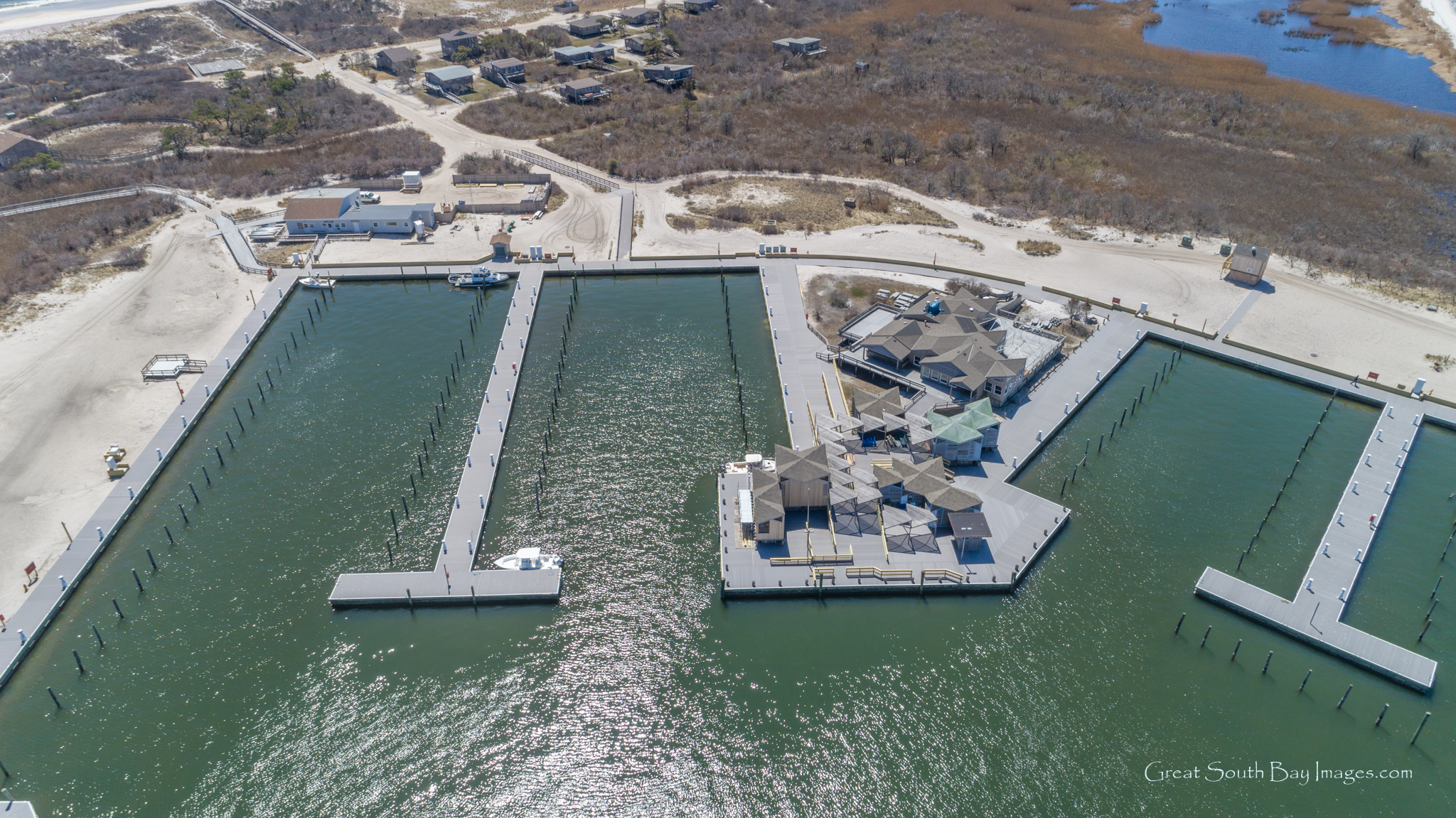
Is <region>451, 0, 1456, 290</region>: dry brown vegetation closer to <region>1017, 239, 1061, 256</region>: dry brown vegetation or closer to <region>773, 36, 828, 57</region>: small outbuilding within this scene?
<region>773, 36, 828, 57</region>: small outbuilding

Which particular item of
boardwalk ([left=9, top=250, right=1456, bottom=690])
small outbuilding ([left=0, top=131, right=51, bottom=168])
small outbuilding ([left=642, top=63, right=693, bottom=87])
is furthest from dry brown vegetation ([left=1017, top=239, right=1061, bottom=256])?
small outbuilding ([left=0, top=131, right=51, bottom=168])

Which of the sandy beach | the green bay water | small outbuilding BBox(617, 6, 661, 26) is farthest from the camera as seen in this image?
small outbuilding BBox(617, 6, 661, 26)

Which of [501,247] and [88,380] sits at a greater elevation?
[501,247]

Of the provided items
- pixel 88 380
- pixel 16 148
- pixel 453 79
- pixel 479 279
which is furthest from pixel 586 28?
pixel 88 380

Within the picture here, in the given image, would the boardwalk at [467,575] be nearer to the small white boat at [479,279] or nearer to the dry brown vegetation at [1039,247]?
the small white boat at [479,279]
